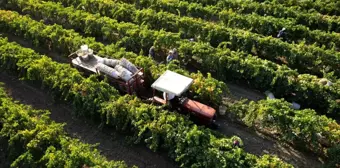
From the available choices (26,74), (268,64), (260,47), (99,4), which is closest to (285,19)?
(260,47)

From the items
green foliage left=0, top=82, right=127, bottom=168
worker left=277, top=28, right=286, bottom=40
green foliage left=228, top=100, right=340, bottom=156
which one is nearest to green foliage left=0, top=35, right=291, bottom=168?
green foliage left=0, top=82, right=127, bottom=168

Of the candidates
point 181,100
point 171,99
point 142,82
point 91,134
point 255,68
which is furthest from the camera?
point 255,68

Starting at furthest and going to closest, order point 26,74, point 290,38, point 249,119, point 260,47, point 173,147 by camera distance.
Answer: point 290,38 → point 260,47 → point 26,74 → point 249,119 → point 173,147

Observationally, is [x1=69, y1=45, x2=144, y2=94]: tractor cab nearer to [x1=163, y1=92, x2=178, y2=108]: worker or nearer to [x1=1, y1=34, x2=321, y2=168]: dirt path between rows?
[x1=163, y1=92, x2=178, y2=108]: worker

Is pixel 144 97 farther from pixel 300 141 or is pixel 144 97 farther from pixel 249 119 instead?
pixel 300 141

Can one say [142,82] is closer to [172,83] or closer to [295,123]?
[172,83]

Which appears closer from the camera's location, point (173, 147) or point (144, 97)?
point (173, 147)

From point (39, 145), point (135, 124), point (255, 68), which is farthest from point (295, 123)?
point (39, 145)
